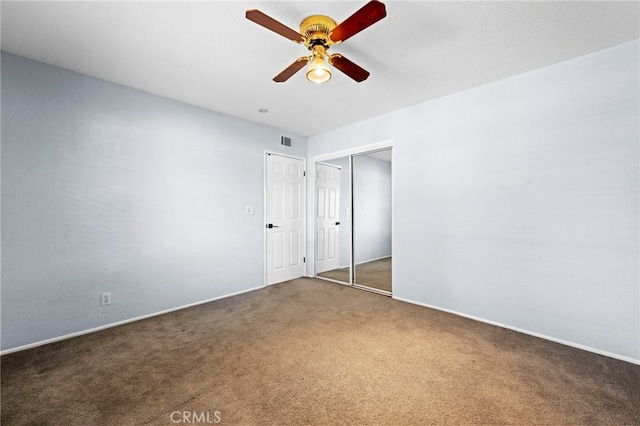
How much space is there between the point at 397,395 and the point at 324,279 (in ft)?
10.1

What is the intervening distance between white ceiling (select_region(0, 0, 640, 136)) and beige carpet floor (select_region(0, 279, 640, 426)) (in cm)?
265

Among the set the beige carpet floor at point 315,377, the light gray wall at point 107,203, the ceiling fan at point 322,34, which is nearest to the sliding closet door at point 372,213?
the light gray wall at point 107,203

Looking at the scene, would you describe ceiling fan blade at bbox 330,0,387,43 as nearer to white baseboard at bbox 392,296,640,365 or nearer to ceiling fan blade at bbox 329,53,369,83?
ceiling fan blade at bbox 329,53,369,83

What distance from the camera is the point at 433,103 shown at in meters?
3.45

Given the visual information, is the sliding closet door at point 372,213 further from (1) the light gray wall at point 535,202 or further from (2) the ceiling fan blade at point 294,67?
(2) the ceiling fan blade at point 294,67

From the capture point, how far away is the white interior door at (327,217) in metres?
5.16

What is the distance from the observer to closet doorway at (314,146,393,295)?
15.5 ft

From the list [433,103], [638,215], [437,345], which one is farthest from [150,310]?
[638,215]

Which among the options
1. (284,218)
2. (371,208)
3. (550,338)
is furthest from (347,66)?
(371,208)

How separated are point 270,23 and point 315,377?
2412 mm

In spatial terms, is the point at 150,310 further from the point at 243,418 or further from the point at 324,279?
the point at 324,279

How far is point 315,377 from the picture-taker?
2.02 meters

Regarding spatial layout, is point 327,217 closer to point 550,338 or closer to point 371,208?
point 371,208

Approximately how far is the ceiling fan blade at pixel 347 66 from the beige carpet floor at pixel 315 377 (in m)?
2.35
